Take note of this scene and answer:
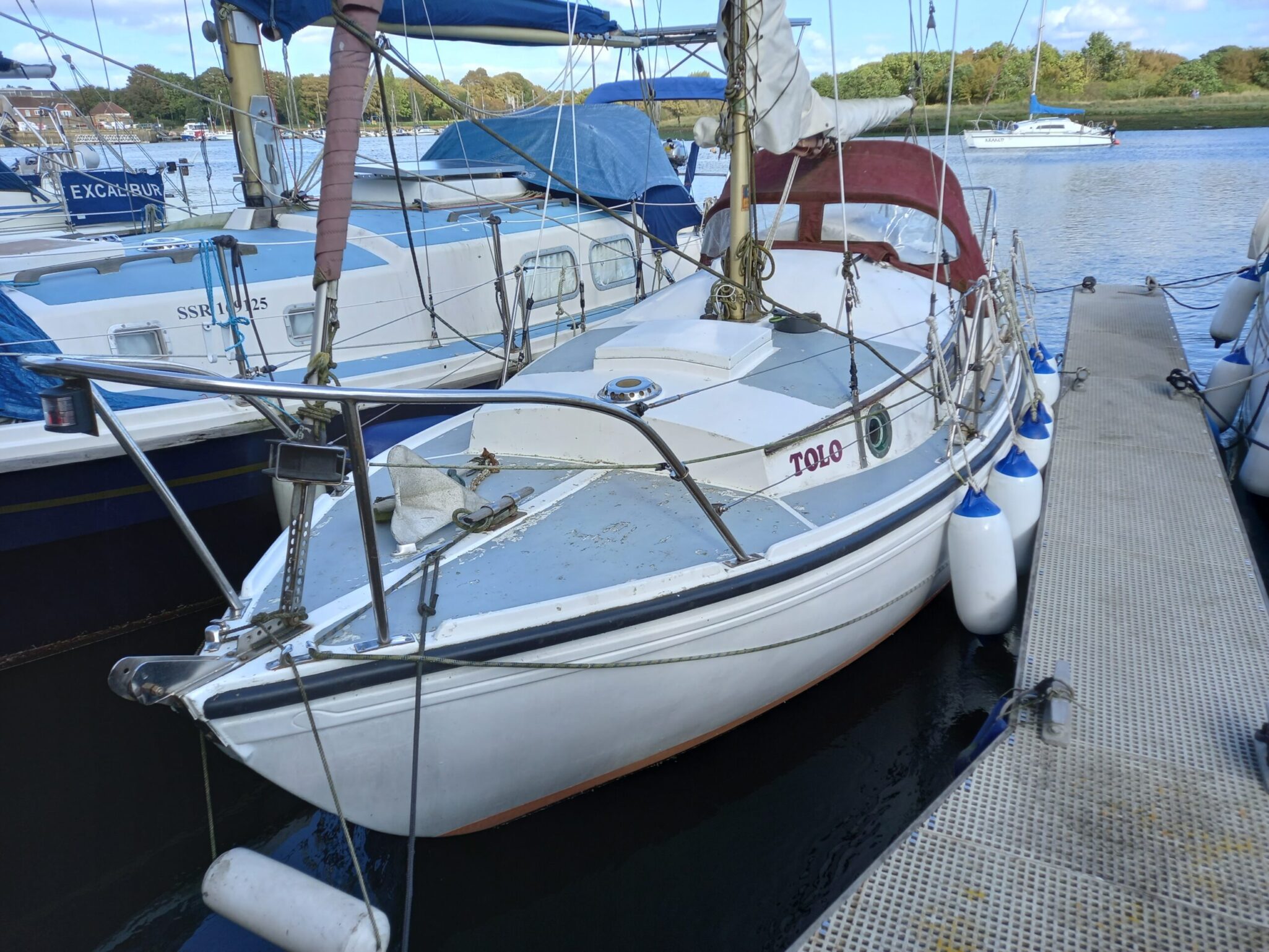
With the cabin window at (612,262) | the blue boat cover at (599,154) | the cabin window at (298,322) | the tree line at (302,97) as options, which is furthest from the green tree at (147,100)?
the cabin window at (298,322)

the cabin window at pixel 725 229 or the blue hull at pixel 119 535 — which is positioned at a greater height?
the cabin window at pixel 725 229

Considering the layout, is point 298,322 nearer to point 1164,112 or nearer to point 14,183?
point 14,183

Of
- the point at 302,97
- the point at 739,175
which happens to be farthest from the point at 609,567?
the point at 302,97

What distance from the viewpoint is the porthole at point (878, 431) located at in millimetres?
4750

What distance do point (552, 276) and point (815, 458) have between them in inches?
206

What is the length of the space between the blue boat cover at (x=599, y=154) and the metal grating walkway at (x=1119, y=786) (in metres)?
6.00

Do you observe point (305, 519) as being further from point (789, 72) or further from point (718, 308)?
point (789, 72)

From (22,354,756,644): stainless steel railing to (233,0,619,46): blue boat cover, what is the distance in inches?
230

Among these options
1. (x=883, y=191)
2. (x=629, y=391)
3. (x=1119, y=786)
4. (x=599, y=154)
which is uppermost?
(x=599, y=154)

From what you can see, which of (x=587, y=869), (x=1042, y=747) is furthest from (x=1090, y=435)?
(x=587, y=869)

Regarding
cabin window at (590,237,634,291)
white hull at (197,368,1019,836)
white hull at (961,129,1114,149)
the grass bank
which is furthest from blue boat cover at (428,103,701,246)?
Answer: white hull at (961,129,1114,149)

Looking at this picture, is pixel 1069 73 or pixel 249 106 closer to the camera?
pixel 249 106

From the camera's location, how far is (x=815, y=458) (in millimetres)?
4430

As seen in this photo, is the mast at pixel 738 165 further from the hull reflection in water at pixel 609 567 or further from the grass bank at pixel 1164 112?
the grass bank at pixel 1164 112
